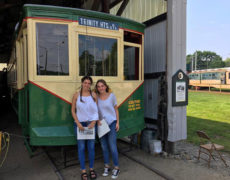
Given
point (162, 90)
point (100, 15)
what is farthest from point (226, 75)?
point (100, 15)

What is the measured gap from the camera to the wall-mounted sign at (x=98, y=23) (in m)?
3.54

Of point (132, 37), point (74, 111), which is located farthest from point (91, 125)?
point (132, 37)

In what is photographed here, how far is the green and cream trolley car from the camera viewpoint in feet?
10.7

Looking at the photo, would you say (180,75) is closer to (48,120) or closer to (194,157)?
(194,157)

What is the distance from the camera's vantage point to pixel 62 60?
345 cm

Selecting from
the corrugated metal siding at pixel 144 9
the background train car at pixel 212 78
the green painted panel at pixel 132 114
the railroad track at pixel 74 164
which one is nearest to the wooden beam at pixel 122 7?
the corrugated metal siding at pixel 144 9

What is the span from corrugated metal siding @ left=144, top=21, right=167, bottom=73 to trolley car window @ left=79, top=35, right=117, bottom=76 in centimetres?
140

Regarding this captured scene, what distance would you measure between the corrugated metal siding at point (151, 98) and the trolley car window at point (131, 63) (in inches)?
30.6

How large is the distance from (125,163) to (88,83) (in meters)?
1.97

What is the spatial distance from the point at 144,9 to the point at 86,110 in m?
3.80

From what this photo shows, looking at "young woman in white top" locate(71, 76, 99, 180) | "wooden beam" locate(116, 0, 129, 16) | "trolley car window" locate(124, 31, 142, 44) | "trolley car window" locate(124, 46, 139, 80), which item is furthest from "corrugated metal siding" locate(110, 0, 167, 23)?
"young woman in white top" locate(71, 76, 99, 180)

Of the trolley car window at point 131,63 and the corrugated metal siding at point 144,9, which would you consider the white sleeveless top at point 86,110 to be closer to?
the trolley car window at point 131,63

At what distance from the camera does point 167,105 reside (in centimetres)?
448

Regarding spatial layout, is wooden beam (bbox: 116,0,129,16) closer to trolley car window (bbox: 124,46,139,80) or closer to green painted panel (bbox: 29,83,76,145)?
trolley car window (bbox: 124,46,139,80)
